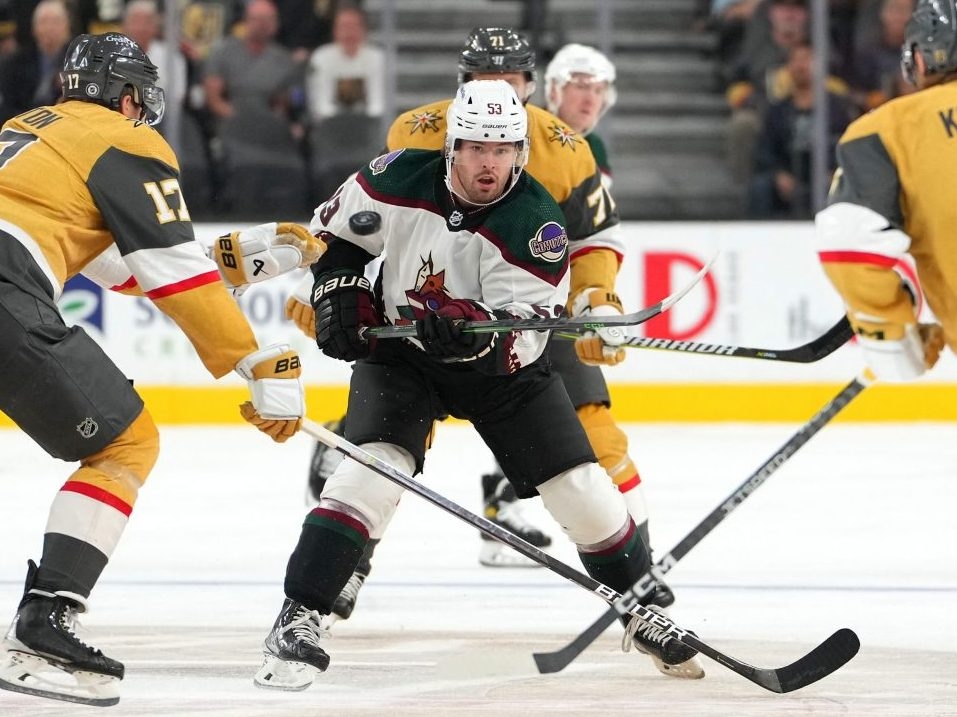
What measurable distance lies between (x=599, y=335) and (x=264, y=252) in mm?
662

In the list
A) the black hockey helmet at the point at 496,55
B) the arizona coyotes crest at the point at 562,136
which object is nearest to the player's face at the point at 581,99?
the black hockey helmet at the point at 496,55

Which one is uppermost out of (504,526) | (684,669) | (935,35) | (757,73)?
(935,35)

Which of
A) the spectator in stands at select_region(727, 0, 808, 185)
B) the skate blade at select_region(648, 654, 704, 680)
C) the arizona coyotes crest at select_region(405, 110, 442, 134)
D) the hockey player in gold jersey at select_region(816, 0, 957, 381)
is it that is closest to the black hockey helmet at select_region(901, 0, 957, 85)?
the hockey player in gold jersey at select_region(816, 0, 957, 381)

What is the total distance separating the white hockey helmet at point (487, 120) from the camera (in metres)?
2.85

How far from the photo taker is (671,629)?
296 cm

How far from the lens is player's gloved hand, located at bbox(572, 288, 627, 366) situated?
3.23 meters

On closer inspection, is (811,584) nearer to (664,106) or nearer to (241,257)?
(241,257)

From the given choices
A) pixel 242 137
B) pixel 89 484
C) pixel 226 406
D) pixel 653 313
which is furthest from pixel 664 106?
pixel 89 484

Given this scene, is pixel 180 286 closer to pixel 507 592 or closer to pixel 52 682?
pixel 52 682

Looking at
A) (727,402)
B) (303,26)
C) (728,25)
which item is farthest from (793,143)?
(303,26)

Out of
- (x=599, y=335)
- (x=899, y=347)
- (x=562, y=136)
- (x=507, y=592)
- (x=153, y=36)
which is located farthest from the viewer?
(x=153, y=36)

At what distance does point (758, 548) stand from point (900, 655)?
3.85 ft

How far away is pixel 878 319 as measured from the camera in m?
2.60

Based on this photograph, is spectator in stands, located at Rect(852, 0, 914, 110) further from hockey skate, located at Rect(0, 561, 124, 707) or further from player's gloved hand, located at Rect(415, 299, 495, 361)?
hockey skate, located at Rect(0, 561, 124, 707)
